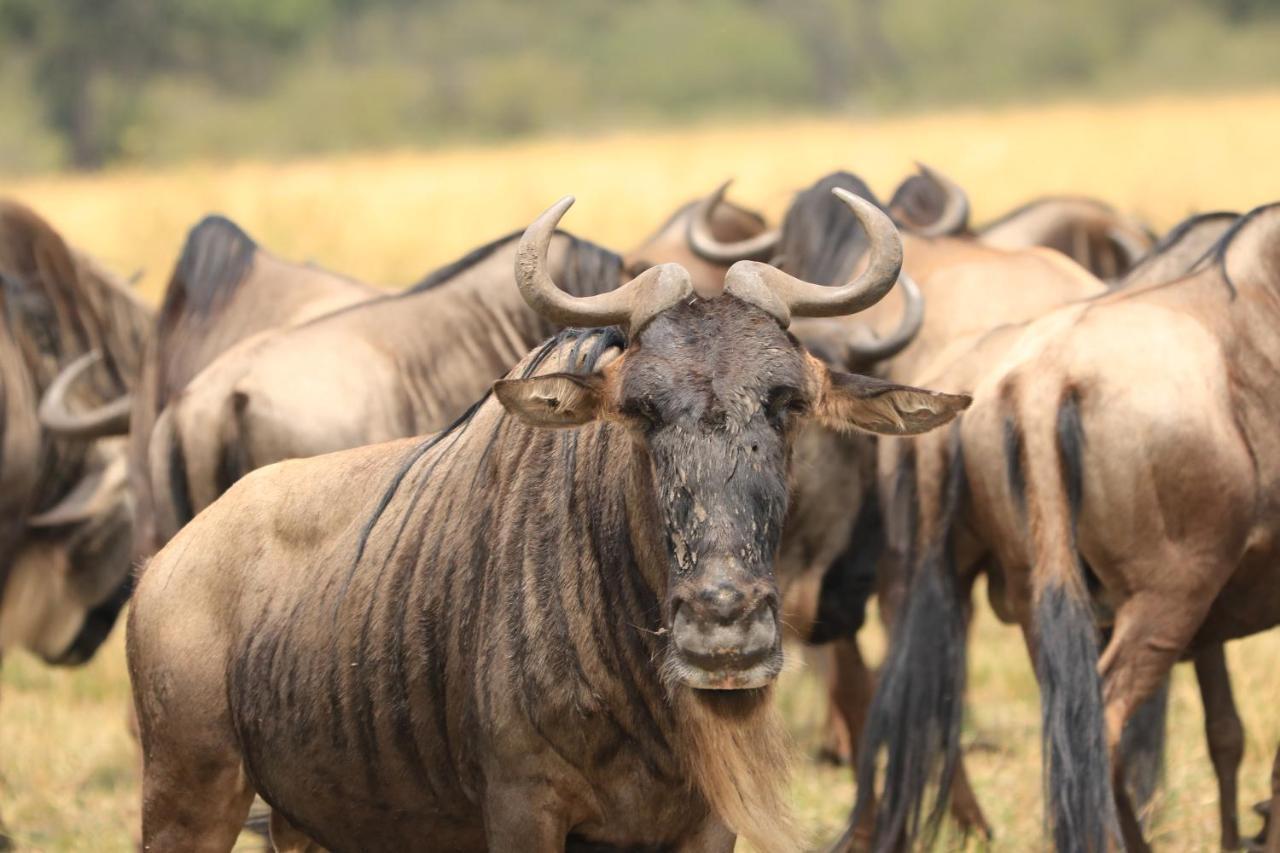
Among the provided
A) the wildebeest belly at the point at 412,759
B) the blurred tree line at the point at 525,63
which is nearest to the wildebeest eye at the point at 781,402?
the wildebeest belly at the point at 412,759

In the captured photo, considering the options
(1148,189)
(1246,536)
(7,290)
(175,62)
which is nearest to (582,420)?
(1246,536)

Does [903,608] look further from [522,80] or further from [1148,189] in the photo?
[522,80]

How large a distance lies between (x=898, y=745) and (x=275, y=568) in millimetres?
2067

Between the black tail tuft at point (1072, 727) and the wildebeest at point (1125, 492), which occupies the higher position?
the wildebeest at point (1125, 492)

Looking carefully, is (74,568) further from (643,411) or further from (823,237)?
(643,411)

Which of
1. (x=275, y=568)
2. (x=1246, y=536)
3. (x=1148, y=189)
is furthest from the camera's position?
(x=1148, y=189)

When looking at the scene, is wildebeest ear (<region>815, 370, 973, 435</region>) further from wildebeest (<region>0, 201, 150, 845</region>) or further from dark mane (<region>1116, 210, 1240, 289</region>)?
wildebeest (<region>0, 201, 150, 845</region>)

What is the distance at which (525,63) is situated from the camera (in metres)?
57.2

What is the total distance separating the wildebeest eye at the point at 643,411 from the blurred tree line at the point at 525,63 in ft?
101

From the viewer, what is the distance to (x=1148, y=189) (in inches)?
807

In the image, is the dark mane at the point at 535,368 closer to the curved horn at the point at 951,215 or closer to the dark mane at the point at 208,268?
the dark mane at the point at 208,268

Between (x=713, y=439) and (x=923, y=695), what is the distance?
227 centimetres

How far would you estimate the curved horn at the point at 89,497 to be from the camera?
7804 mm

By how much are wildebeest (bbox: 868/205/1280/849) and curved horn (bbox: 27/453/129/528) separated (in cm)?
409
